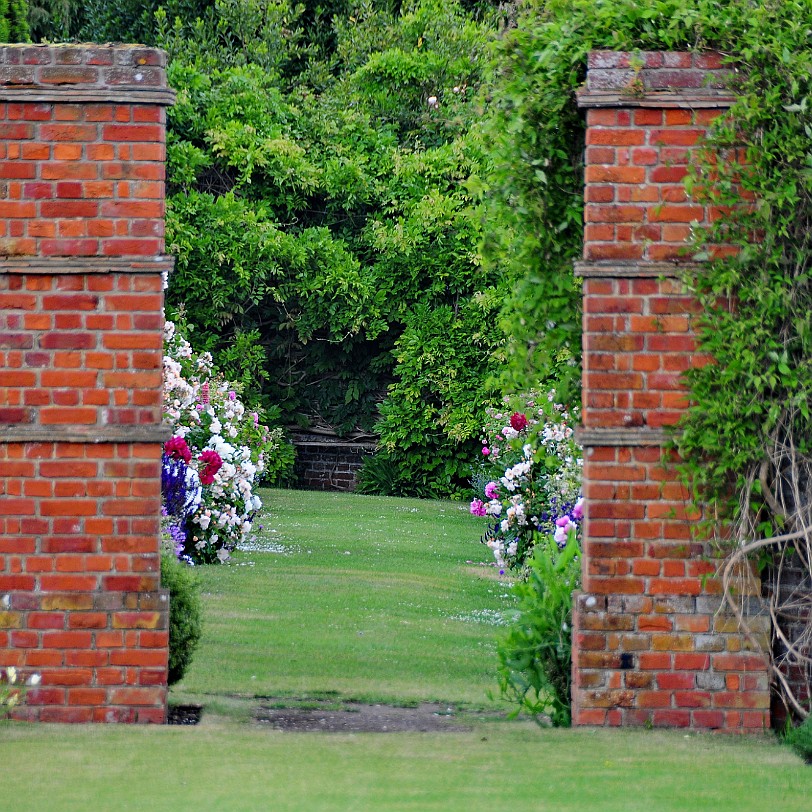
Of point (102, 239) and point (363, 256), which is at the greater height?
point (363, 256)

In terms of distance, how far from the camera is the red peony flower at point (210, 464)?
Answer: 1119 centimetres

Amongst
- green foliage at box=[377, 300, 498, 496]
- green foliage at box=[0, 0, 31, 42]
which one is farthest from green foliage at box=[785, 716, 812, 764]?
green foliage at box=[377, 300, 498, 496]

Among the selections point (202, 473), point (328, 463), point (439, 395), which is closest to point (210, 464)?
point (202, 473)

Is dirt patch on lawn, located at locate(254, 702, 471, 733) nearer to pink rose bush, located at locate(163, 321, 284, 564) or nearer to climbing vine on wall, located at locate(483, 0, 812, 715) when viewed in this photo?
climbing vine on wall, located at locate(483, 0, 812, 715)

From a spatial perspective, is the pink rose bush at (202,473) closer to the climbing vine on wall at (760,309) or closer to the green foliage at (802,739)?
the climbing vine on wall at (760,309)

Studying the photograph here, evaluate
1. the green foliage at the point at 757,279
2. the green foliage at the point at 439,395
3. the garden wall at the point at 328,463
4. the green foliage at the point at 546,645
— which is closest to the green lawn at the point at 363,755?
the green foliage at the point at 546,645

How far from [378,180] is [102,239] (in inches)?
575

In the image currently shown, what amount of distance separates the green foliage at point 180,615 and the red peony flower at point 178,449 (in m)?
4.29

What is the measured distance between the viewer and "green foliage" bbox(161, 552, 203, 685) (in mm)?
5992

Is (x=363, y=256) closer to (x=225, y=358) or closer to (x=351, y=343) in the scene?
(x=351, y=343)

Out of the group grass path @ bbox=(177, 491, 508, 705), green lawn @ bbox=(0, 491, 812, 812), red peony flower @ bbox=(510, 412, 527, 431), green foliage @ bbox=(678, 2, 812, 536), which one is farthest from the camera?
red peony flower @ bbox=(510, 412, 527, 431)

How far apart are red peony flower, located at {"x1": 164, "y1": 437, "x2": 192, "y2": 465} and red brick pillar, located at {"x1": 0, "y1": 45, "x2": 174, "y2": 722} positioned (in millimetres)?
4834

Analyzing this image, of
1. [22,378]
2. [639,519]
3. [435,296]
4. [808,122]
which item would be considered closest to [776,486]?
[639,519]

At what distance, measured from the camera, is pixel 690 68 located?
5.50 m
